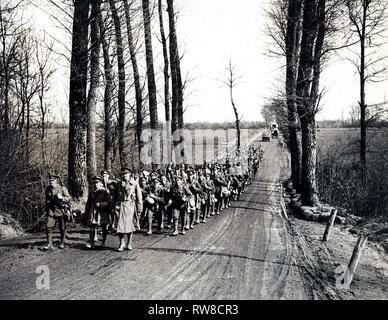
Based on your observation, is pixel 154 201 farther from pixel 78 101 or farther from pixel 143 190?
pixel 78 101

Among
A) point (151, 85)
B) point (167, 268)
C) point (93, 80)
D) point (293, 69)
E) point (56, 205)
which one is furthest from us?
point (293, 69)

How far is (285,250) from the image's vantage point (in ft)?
28.1

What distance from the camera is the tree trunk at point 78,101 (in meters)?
10.6

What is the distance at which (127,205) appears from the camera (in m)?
8.24

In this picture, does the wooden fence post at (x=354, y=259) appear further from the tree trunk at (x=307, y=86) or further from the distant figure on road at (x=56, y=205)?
the tree trunk at (x=307, y=86)

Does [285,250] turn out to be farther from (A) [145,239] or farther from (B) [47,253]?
(B) [47,253]

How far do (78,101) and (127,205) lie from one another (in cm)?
444

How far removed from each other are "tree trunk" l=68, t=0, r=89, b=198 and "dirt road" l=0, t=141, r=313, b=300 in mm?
1909

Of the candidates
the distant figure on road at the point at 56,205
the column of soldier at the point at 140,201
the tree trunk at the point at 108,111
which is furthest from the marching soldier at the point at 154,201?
the tree trunk at the point at 108,111

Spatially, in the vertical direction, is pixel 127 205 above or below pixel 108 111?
below

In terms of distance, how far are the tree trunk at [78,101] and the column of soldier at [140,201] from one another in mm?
1351

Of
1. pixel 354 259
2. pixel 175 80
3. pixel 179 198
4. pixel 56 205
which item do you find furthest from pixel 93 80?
pixel 354 259
